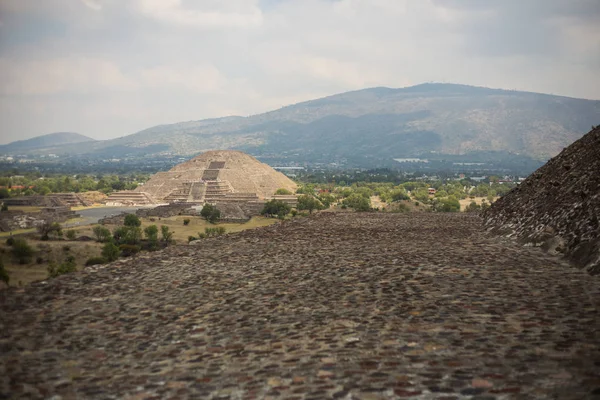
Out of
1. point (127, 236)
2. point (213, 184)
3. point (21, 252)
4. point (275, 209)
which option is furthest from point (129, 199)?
point (21, 252)

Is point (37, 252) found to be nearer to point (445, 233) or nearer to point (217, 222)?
point (445, 233)

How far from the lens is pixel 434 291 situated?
35.8 feet

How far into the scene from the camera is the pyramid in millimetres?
116625

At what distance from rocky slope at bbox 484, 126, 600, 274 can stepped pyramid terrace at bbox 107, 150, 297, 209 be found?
78234 mm

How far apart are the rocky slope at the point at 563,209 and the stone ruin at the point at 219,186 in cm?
6745

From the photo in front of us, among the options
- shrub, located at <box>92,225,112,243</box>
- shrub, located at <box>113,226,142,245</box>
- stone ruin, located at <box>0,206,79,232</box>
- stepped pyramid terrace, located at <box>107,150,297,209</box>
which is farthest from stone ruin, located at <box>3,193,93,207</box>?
shrub, located at <box>113,226,142,245</box>

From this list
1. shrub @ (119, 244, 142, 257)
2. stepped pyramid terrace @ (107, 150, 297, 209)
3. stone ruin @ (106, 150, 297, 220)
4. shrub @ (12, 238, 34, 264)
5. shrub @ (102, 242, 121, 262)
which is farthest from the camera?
stepped pyramid terrace @ (107, 150, 297, 209)

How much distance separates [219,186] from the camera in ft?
398

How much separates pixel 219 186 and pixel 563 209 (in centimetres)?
10803

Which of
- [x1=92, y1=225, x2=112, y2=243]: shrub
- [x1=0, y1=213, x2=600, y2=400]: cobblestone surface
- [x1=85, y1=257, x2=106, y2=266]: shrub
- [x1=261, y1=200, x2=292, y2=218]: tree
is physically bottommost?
[x1=261, y1=200, x2=292, y2=218]: tree

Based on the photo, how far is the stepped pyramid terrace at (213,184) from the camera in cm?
11256

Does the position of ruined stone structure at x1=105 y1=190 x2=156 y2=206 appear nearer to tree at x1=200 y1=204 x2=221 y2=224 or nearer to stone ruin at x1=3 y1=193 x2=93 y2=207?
stone ruin at x1=3 y1=193 x2=93 y2=207

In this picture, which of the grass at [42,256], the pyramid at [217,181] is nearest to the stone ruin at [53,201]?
the grass at [42,256]

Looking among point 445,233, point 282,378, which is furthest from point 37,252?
point 282,378
